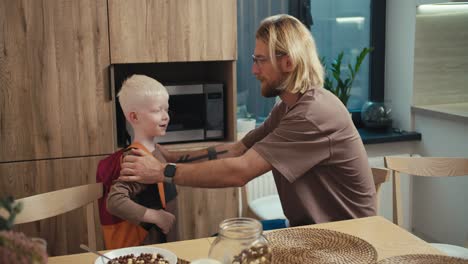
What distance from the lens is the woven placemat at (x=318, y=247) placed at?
146 cm

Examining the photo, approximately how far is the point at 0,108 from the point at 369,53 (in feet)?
7.69

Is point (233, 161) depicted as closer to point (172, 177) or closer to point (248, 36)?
point (172, 177)

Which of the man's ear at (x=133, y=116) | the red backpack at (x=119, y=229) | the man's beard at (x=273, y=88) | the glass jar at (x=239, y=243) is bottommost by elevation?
the red backpack at (x=119, y=229)

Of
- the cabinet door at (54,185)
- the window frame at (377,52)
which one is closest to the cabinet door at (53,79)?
the cabinet door at (54,185)

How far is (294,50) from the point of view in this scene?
6.67ft

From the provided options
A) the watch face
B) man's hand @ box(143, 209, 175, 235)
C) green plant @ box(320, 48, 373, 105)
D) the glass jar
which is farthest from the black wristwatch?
green plant @ box(320, 48, 373, 105)

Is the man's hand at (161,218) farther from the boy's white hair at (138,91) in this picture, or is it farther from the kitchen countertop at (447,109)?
the kitchen countertop at (447,109)

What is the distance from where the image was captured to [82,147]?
271cm

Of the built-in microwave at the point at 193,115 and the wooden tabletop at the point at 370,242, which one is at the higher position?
the built-in microwave at the point at 193,115

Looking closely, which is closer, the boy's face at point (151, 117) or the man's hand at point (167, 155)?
the boy's face at point (151, 117)

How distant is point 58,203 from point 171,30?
1.17 meters

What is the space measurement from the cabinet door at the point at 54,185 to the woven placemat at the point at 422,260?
5.53 feet

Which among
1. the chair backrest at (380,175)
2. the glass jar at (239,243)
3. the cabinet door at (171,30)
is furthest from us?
the cabinet door at (171,30)

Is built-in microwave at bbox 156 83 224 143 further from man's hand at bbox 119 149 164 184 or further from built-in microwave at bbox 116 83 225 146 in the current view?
man's hand at bbox 119 149 164 184
